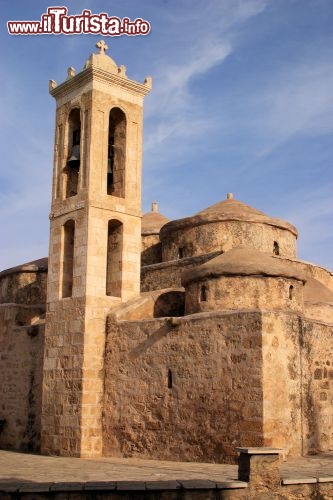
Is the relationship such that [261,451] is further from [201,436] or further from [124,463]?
[124,463]

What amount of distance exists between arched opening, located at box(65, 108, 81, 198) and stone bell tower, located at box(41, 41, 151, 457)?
2cm

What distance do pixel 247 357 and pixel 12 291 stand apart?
343 inches

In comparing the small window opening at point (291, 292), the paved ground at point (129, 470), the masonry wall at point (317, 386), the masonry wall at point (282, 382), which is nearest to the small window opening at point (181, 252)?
the small window opening at point (291, 292)

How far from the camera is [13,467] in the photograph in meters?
10.2

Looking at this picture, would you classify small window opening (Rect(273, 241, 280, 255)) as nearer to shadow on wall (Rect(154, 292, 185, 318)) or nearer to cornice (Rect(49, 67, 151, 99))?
shadow on wall (Rect(154, 292, 185, 318))

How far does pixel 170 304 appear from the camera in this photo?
1299cm

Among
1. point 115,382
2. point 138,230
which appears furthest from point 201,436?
point 138,230

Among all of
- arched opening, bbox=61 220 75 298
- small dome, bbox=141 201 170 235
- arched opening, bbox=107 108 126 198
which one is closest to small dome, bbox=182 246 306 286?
arched opening, bbox=61 220 75 298

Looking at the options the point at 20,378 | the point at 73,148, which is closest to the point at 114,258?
the point at 73,148

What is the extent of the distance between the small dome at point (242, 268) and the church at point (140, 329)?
0.03 m

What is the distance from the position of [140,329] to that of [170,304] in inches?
54.5

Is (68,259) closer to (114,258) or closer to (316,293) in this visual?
(114,258)

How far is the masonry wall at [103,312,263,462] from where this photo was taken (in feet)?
33.3

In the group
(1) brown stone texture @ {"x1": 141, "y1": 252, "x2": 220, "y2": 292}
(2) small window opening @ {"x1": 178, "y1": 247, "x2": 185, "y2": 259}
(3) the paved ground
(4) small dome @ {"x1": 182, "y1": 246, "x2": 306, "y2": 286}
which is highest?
(2) small window opening @ {"x1": 178, "y1": 247, "x2": 185, "y2": 259}
